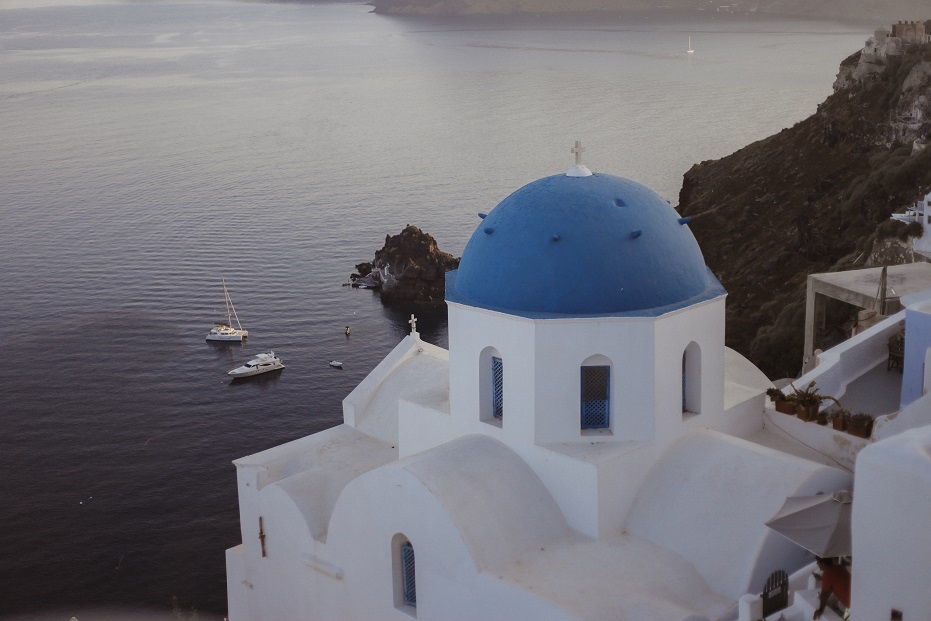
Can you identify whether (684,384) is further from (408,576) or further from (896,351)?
(896,351)

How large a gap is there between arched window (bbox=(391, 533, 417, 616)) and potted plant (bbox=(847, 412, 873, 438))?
22.5 ft

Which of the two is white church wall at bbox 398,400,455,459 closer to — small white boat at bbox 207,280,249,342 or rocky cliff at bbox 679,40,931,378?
rocky cliff at bbox 679,40,931,378

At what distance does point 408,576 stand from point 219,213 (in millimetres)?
63597

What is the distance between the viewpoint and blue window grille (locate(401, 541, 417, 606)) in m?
15.0

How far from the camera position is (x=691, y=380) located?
15664mm

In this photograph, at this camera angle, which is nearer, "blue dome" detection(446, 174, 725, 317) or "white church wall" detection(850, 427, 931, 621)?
"white church wall" detection(850, 427, 931, 621)

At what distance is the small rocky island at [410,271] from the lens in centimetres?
6212

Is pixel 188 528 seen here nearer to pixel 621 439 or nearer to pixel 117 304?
pixel 621 439

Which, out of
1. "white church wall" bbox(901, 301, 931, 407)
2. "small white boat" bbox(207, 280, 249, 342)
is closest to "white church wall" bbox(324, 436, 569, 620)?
"white church wall" bbox(901, 301, 931, 407)

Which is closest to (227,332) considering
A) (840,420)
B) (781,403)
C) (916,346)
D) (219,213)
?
(219,213)

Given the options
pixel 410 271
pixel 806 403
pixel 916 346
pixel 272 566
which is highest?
pixel 916 346

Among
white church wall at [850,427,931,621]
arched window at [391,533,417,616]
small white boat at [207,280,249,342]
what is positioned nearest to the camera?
white church wall at [850,427,931,621]

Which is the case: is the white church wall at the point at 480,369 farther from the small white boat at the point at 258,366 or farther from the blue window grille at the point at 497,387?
the small white boat at the point at 258,366

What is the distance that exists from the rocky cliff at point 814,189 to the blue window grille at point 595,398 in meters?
22.9
